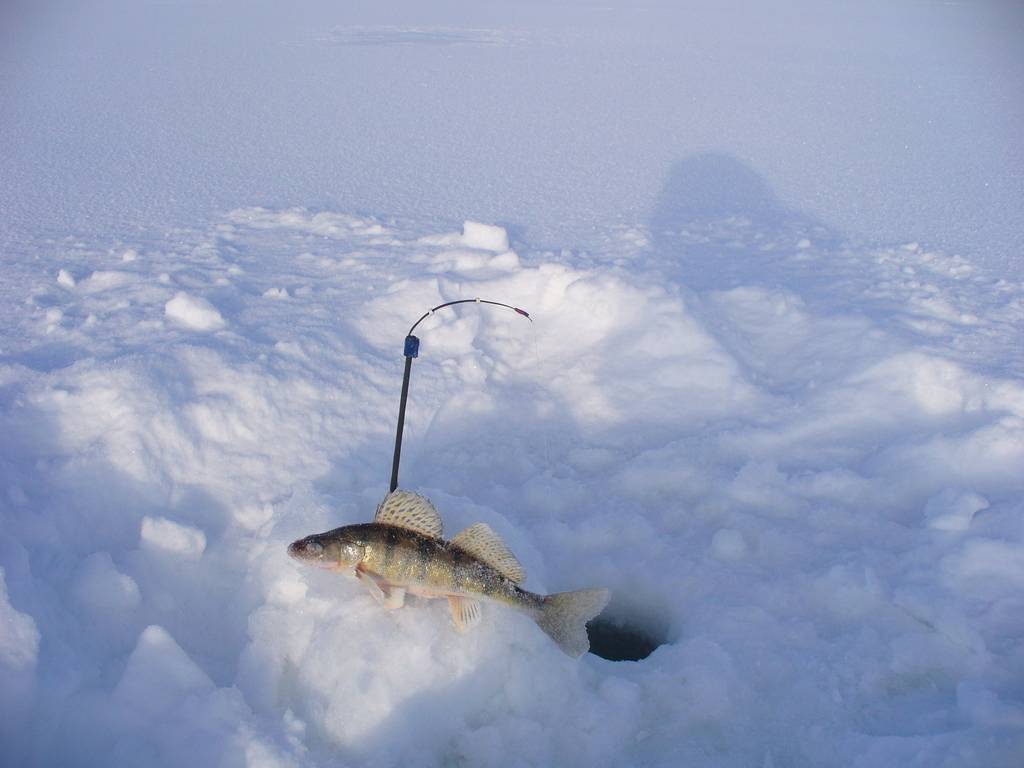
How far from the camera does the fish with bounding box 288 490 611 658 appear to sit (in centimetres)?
246

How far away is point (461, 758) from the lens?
2547mm

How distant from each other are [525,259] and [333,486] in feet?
10.2

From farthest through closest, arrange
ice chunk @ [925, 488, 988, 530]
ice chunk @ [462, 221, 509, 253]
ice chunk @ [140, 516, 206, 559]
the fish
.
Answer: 1. ice chunk @ [462, 221, 509, 253]
2. ice chunk @ [925, 488, 988, 530]
3. ice chunk @ [140, 516, 206, 559]
4. the fish

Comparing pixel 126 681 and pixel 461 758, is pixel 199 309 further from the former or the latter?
pixel 461 758

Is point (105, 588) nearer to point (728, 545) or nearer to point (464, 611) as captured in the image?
point (464, 611)

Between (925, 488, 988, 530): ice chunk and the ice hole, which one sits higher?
(925, 488, 988, 530): ice chunk

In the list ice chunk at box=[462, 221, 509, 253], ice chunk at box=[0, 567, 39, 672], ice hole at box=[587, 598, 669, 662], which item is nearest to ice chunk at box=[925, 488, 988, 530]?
ice hole at box=[587, 598, 669, 662]

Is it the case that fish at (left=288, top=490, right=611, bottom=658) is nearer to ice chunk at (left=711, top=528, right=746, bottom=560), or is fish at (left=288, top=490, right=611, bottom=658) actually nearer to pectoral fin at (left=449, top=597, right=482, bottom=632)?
pectoral fin at (left=449, top=597, right=482, bottom=632)

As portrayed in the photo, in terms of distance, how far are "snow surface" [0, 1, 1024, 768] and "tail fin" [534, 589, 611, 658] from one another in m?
0.28

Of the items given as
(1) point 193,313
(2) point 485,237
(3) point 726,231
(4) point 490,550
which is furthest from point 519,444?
(3) point 726,231

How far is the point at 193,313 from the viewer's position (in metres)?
4.63

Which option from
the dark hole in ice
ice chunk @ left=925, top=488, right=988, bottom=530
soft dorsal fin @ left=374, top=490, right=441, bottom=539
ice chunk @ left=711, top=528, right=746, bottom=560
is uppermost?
soft dorsal fin @ left=374, top=490, right=441, bottom=539

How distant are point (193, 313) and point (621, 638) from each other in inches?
126

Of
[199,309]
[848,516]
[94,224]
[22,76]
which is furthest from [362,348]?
[22,76]
